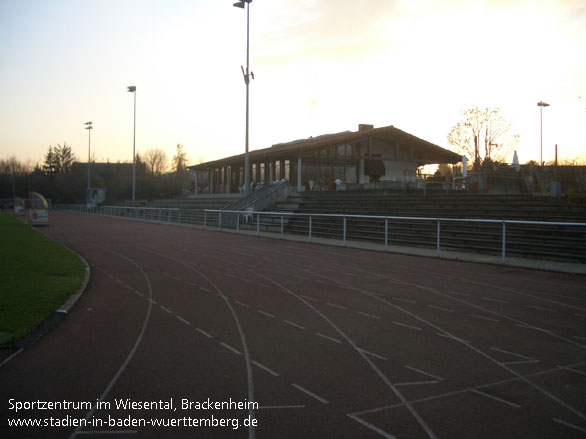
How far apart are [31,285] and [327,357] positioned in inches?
270

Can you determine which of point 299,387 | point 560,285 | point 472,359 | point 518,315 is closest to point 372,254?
point 560,285

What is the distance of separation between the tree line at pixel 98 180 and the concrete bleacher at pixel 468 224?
51500 millimetres

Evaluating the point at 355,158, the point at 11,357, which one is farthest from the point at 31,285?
the point at 355,158

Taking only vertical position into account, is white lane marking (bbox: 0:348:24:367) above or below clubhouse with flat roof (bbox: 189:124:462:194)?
below

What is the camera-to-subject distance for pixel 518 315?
7.59 meters

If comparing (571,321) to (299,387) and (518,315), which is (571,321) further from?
(299,387)

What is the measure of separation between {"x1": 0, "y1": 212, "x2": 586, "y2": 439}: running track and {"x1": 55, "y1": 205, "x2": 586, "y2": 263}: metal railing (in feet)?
9.60

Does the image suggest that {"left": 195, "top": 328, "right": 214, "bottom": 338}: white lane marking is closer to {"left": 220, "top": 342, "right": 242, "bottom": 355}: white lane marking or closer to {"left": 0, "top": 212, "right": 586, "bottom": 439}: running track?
{"left": 0, "top": 212, "right": 586, "bottom": 439}: running track

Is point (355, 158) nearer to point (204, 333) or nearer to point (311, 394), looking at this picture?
point (204, 333)

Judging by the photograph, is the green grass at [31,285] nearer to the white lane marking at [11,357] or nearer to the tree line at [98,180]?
the white lane marking at [11,357]

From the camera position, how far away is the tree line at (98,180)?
72.3m

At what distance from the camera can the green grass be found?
6863 mm

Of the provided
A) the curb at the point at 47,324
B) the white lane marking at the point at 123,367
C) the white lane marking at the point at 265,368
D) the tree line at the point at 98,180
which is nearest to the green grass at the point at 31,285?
the curb at the point at 47,324

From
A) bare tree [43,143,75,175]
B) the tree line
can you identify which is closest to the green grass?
the tree line
